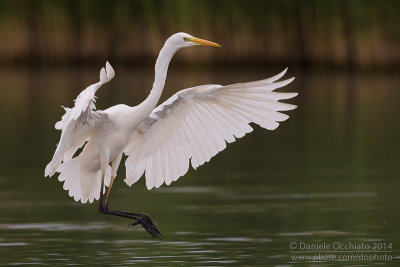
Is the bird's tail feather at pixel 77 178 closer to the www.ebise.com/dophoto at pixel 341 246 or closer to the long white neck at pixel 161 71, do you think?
the long white neck at pixel 161 71

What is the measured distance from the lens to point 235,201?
12.1 m

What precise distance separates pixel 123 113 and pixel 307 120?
11.8 meters

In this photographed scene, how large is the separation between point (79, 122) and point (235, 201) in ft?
10.8

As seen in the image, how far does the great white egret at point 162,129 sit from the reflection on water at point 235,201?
52 centimetres

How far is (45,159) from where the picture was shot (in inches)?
627

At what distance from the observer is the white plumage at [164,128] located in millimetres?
9211

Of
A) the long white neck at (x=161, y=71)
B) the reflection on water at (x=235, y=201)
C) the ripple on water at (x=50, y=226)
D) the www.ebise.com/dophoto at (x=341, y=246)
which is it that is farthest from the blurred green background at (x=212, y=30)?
the long white neck at (x=161, y=71)

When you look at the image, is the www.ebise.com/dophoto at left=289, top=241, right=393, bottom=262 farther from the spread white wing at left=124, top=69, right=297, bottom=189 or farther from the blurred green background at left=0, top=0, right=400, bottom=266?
the spread white wing at left=124, top=69, right=297, bottom=189

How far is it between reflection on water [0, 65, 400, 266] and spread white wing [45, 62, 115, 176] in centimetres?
79

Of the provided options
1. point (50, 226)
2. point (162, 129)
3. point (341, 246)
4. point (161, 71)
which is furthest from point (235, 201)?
point (161, 71)

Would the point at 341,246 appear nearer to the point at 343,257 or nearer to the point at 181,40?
the point at 343,257

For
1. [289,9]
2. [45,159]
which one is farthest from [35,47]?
[45,159]

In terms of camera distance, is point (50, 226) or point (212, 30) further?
point (212, 30)

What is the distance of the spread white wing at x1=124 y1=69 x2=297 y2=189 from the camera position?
9219mm
